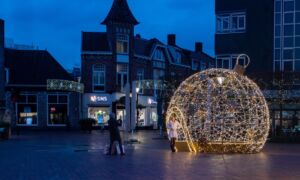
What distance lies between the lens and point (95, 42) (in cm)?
5688

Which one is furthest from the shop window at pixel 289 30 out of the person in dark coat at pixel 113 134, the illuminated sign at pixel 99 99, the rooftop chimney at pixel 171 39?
the rooftop chimney at pixel 171 39

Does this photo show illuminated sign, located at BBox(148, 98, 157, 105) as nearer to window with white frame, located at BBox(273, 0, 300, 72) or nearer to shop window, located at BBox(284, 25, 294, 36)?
window with white frame, located at BBox(273, 0, 300, 72)

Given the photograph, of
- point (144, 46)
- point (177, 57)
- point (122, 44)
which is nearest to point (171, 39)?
point (177, 57)

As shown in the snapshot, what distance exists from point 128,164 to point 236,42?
2317 cm

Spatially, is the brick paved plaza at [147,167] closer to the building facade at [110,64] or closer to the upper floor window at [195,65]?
the building facade at [110,64]

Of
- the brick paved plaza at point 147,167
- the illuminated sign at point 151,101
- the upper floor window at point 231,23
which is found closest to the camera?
the brick paved plaza at point 147,167

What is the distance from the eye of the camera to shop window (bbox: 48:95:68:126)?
53.9 metres

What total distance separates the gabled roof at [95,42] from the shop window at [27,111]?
7.75 meters

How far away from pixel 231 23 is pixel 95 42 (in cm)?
2156

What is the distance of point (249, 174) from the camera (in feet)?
47.0

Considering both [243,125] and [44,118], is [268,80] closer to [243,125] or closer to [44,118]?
[243,125]

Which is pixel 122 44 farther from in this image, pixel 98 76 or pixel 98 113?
pixel 98 113

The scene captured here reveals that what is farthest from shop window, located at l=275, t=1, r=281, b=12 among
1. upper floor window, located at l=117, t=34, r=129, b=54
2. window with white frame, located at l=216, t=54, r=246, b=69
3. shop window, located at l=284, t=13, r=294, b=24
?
upper floor window, located at l=117, t=34, r=129, b=54

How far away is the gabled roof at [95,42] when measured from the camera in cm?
5628
